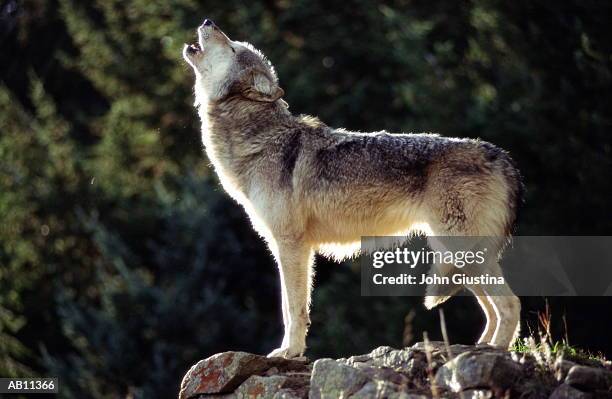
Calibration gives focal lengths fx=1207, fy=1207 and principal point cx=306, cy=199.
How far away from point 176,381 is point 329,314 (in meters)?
3.66

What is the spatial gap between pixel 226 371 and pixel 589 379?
2.69m

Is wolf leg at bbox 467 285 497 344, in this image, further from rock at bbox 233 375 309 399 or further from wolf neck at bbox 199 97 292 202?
wolf neck at bbox 199 97 292 202

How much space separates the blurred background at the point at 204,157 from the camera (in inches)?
Result: 975

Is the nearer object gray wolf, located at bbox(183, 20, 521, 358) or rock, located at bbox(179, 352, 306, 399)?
rock, located at bbox(179, 352, 306, 399)

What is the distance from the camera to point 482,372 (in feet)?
25.2

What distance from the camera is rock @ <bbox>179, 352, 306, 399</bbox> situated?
884 centimetres

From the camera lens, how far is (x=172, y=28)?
1244 inches

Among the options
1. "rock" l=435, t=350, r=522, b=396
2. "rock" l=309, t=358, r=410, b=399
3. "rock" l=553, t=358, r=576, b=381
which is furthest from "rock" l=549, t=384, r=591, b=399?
"rock" l=309, t=358, r=410, b=399

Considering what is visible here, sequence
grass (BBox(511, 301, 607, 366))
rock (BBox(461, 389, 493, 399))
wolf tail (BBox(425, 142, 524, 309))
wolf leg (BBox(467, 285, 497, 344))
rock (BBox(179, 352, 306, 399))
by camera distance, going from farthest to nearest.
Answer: wolf leg (BBox(467, 285, 497, 344)) → wolf tail (BBox(425, 142, 524, 309)) → rock (BBox(179, 352, 306, 399)) → grass (BBox(511, 301, 607, 366)) → rock (BBox(461, 389, 493, 399))

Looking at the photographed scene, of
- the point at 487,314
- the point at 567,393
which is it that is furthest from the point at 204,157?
the point at 567,393

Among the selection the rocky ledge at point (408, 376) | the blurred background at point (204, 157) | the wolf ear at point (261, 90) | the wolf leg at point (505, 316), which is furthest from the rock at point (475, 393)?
the blurred background at point (204, 157)

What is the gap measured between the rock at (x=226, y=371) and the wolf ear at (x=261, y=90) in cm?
250

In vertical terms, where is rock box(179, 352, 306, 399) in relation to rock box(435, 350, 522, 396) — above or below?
below
